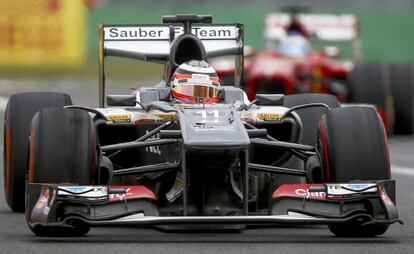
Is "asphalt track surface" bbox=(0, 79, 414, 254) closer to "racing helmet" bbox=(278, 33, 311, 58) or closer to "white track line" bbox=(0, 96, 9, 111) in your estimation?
"racing helmet" bbox=(278, 33, 311, 58)

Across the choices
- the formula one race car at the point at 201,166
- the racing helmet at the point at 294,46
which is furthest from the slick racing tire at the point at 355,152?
the racing helmet at the point at 294,46

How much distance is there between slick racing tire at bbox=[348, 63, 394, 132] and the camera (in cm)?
2172

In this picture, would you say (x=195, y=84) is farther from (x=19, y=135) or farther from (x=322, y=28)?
(x=322, y=28)

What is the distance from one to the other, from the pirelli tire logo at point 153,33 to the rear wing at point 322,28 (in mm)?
12593

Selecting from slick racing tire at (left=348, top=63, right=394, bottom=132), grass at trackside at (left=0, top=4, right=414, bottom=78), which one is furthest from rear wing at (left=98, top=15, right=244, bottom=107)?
grass at trackside at (left=0, top=4, right=414, bottom=78)

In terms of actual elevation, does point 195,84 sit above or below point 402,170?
above

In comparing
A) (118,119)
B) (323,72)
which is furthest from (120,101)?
(323,72)

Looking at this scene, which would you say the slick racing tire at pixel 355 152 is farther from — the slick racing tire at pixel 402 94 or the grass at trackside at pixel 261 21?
the grass at trackside at pixel 261 21

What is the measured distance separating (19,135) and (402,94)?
11047 mm

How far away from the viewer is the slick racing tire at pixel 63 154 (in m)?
10.1

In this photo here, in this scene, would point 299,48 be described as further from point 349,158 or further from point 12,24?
point 349,158

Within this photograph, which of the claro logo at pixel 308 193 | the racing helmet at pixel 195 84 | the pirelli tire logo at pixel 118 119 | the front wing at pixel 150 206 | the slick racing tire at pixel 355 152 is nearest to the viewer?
the front wing at pixel 150 206

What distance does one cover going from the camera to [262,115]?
1121 centimetres

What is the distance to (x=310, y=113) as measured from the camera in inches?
494
